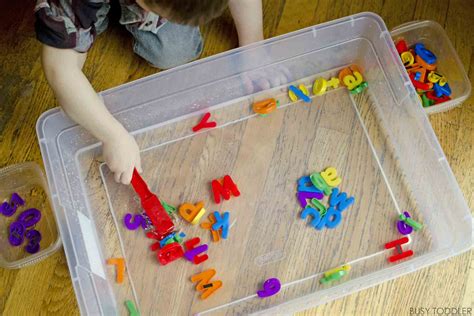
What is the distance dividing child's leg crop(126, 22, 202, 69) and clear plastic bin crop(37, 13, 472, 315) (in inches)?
3.2

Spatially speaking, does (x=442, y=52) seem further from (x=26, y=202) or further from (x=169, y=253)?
(x=26, y=202)

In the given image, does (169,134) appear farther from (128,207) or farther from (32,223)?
(32,223)

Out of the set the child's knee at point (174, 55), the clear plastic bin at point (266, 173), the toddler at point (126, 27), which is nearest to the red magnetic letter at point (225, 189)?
the clear plastic bin at point (266, 173)

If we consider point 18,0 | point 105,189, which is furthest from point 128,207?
point 18,0

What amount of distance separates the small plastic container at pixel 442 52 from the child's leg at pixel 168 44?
0.37 metres

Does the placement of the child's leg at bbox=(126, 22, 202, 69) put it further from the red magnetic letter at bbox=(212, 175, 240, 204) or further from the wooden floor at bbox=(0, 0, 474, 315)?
the red magnetic letter at bbox=(212, 175, 240, 204)

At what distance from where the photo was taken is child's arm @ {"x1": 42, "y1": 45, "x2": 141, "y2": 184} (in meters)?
0.82

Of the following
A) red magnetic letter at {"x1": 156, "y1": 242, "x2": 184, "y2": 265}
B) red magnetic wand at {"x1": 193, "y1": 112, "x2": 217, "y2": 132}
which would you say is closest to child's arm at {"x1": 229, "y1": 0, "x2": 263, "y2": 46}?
red magnetic wand at {"x1": 193, "y1": 112, "x2": 217, "y2": 132}

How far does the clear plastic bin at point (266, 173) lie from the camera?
917 millimetres

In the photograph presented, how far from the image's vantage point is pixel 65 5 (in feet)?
2.56

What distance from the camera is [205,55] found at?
1087 millimetres

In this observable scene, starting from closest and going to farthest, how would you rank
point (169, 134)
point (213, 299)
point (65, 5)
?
point (65, 5) < point (213, 299) < point (169, 134)

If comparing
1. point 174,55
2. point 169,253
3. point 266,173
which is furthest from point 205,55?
point 169,253

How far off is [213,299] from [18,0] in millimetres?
693
